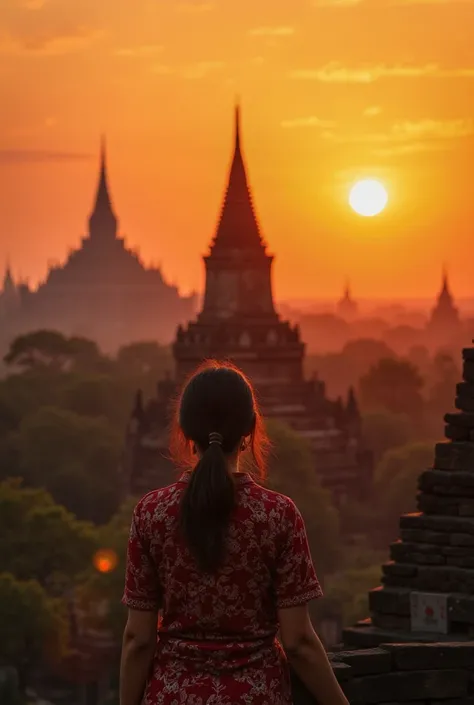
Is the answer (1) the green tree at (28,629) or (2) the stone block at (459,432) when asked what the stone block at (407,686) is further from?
(1) the green tree at (28,629)

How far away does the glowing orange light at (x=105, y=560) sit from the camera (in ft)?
195

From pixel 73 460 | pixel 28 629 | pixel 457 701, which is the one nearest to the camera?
pixel 457 701

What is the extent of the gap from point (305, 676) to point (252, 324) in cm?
8271

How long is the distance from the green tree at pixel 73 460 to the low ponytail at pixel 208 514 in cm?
8380

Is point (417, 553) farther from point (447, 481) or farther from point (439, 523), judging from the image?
→ point (447, 481)

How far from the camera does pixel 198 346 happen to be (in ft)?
302

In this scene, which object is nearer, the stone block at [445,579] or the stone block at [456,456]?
the stone block at [445,579]

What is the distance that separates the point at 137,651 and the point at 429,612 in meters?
8.06

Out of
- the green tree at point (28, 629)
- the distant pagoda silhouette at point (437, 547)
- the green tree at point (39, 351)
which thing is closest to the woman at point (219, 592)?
the distant pagoda silhouette at point (437, 547)

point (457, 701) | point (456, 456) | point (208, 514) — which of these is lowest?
point (457, 701)

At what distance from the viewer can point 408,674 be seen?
10.5 metres

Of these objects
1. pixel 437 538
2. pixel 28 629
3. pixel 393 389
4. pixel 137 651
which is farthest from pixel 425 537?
pixel 393 389

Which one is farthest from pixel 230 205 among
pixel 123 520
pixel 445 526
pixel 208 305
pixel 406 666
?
pixel 406 666

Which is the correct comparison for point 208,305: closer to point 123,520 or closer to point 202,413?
point 123,520
